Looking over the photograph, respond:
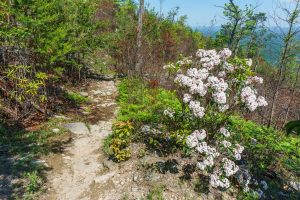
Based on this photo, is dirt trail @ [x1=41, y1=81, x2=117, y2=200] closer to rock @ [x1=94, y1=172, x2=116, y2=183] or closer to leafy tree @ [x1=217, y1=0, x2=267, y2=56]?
rock @ [x1=94, y1=172, x2=116, y2=183]

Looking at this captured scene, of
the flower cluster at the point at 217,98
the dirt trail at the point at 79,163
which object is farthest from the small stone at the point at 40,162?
the flower cluster at the point at 217,98

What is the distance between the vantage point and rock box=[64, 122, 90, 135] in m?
8.62

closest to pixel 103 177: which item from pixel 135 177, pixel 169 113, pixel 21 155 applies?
pixel 135 177

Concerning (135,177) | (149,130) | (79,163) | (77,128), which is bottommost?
(79,163)

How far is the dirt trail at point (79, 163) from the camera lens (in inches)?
242

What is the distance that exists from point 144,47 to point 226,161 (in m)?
10.8

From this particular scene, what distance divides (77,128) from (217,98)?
4667 millimetres

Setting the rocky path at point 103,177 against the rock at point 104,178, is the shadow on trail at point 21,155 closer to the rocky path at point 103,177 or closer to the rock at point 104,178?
the rocky path at point 103,177

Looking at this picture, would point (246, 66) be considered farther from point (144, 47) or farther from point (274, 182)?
point (144, 47)

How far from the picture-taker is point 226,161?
5738mm

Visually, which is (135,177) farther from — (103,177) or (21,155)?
(21,155)

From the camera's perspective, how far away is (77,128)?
8.80 meters

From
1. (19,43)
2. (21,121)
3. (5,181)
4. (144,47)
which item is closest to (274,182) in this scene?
(5,181)

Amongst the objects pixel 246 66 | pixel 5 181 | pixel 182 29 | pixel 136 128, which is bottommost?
pixel 5 181
